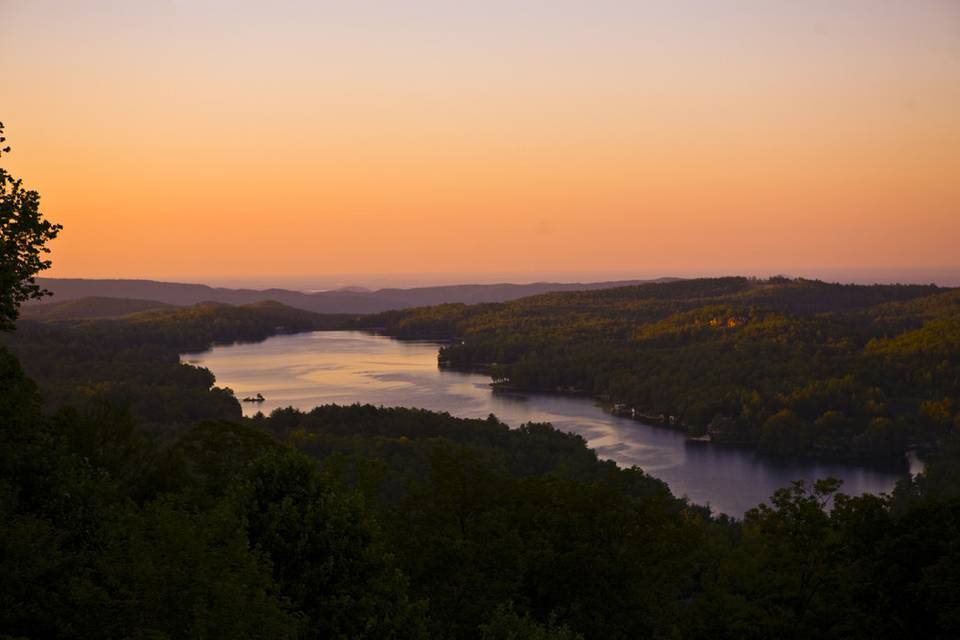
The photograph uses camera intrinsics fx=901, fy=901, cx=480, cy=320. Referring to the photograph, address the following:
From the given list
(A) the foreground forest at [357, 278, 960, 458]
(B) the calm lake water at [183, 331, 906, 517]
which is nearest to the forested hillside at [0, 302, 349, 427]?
(B) the calm lake water at [183, 331, 906, 517]

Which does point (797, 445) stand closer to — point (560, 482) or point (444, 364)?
point (560, 482)

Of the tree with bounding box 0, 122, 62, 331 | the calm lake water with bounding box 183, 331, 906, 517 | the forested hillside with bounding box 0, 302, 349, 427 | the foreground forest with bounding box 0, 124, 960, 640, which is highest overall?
the tree with bounding box 0, 122, 62, 331

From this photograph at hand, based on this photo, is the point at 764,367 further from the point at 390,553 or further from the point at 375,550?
the point at 375,550

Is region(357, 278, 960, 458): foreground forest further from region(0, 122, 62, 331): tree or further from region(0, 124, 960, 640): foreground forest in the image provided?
region(0, 122, 62, 331): tree

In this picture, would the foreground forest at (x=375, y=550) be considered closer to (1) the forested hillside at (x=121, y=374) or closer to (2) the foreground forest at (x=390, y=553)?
(2) the foreground forest at (x=390, y=553)

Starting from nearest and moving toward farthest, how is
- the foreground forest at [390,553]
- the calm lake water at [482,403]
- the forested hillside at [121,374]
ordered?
the foreground forest at [390,553] → the calm lake water at [482,403] → the forested hillside at [121,374]

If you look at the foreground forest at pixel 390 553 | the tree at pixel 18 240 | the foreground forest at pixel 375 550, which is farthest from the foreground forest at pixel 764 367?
the tree at pixel 18 240
